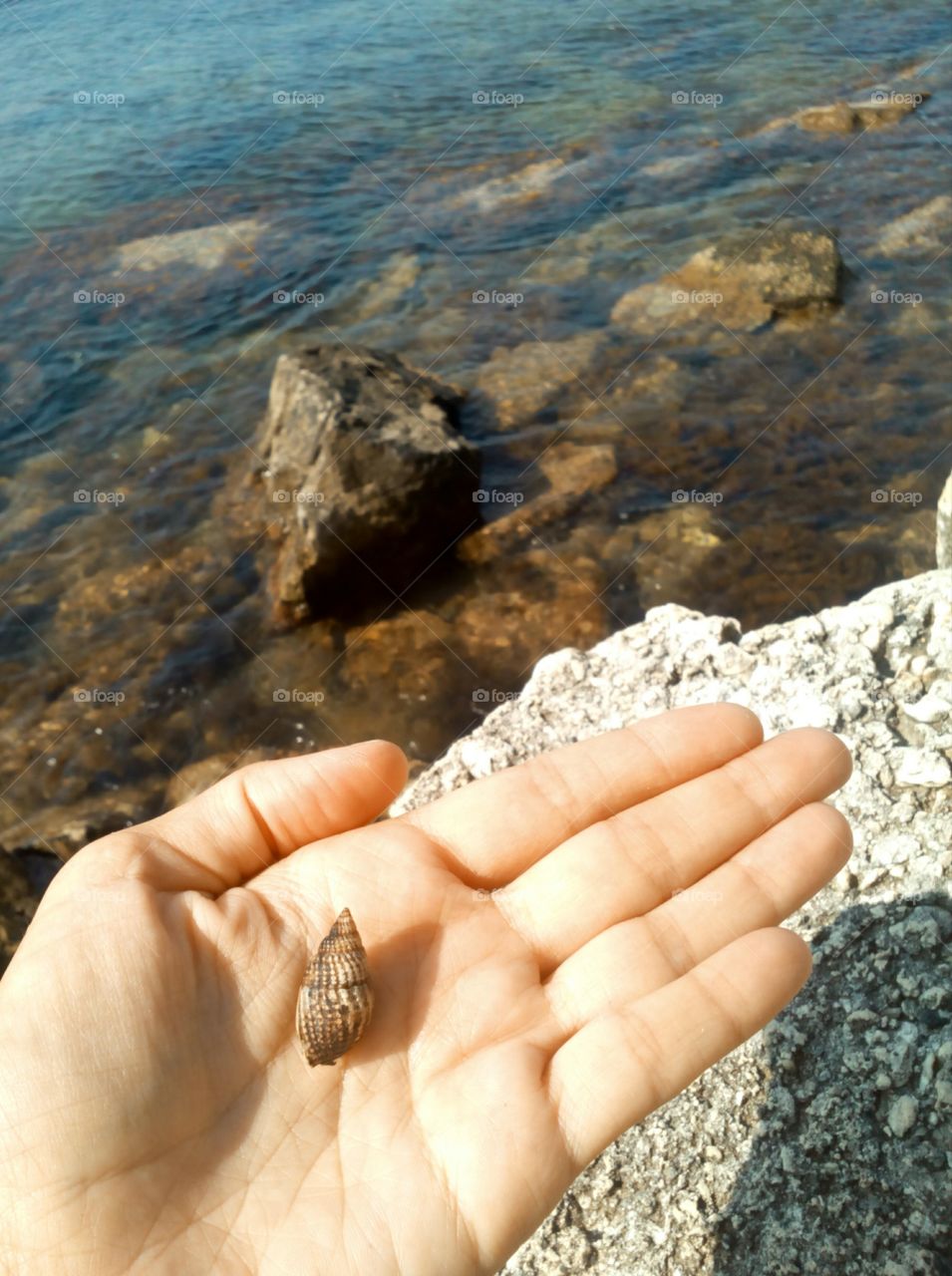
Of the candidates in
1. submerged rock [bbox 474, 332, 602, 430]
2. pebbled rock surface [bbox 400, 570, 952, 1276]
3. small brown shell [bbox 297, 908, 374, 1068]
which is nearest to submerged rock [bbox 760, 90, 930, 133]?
submerged rock [bbox 474, 332, 602, 430]

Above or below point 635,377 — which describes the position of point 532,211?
above

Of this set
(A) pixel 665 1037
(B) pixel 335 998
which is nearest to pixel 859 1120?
(A) pixel 665 1037

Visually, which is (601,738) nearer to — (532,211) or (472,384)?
(472,384)

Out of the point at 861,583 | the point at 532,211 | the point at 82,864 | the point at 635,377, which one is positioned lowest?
the point at 861,583

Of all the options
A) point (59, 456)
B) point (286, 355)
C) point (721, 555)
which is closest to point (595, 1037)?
point (721, 555)

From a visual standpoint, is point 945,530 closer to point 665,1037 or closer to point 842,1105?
point 842,1105

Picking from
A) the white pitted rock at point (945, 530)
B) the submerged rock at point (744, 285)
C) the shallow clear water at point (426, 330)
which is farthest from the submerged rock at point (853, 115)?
the white pitted rock at point (945, 530)

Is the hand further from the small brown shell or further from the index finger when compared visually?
the small brown shell
